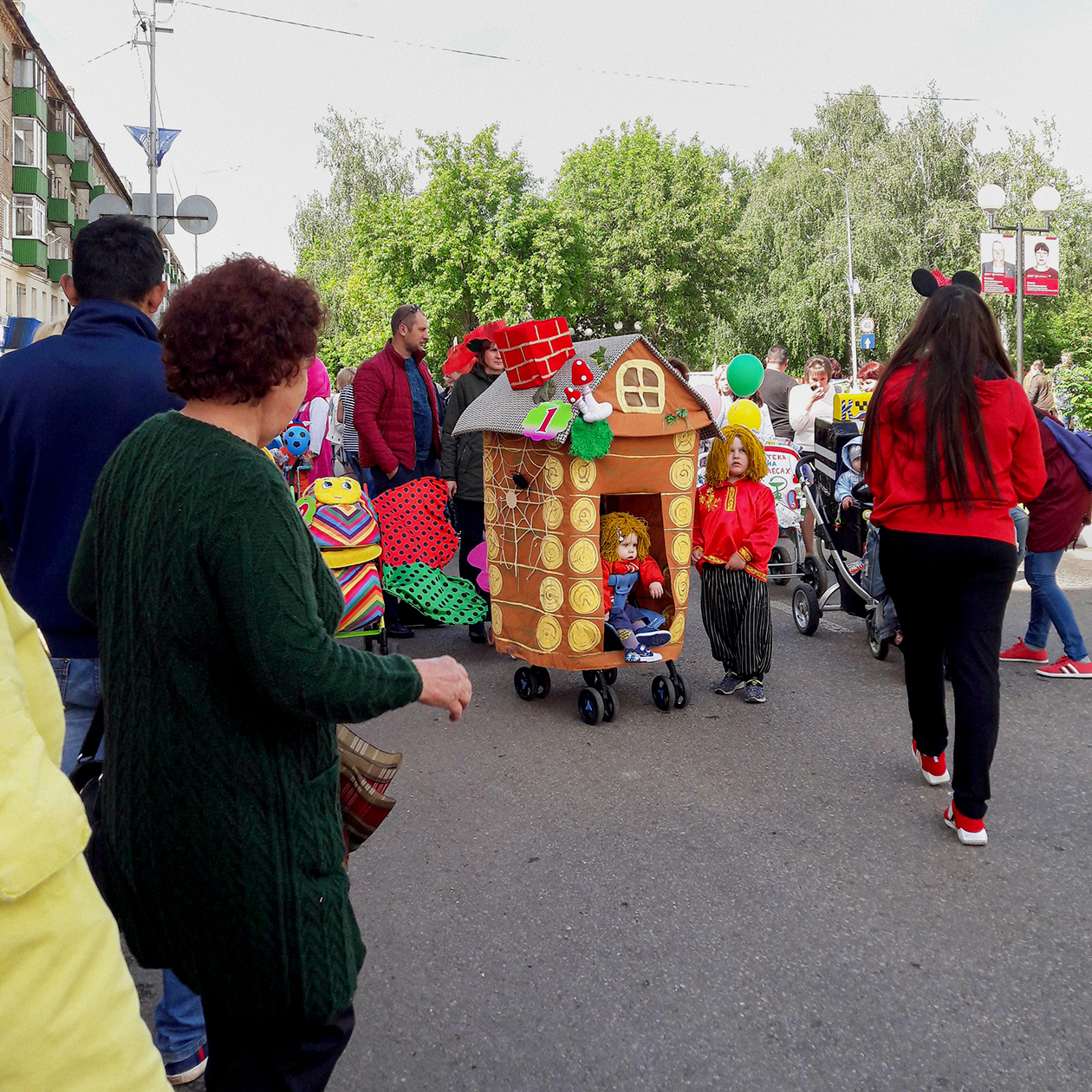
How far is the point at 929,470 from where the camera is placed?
3980mm

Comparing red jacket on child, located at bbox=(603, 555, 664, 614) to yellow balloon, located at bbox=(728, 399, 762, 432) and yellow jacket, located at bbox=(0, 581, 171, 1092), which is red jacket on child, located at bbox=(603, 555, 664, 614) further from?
yellow jacket, located at bbox=(0, 581, 171, 1092)

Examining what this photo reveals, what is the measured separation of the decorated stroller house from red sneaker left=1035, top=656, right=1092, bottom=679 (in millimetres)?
2146

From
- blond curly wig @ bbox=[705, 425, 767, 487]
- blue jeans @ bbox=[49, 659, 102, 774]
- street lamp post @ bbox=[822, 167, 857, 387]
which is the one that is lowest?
blue jeans @ bbox=[49, 659, 102, 774]

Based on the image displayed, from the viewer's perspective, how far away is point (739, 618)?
6082 millimetres

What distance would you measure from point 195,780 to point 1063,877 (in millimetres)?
3076

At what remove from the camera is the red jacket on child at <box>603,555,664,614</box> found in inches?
231

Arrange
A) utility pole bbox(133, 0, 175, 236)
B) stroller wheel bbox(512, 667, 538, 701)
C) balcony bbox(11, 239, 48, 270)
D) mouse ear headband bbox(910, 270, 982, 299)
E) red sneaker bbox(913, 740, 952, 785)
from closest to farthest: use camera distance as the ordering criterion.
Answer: mouse ear headband bbox(910, 270, 982, 299) → red sneaker bbox(913, 740, 952, 785) → stroller wheel bbox(512, 667, 538, 701) → utility pole bbox(133, 0, 175, 236) → balcony bbox(11, 239, 48, 270)

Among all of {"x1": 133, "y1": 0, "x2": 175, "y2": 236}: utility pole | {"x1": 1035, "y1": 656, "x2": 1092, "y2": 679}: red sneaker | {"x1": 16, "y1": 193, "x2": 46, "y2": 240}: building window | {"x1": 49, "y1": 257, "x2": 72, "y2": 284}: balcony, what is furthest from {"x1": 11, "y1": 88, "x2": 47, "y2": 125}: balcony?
{"x1": 1035, "y1": 656, "x2": 1092, "y2": 679}: red sneaker

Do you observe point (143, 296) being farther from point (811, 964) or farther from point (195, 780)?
point (811, 964)

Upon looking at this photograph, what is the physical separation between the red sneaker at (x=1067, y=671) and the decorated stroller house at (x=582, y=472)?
7.04ft

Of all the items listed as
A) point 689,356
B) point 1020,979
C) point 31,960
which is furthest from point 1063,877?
point 689,356

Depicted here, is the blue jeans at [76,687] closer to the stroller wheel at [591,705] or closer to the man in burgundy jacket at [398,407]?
the stroller wheel at [591,705]

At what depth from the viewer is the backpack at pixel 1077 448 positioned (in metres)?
6.39

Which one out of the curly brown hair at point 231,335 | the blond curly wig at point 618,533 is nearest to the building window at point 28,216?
the blond curly wig at point 618,533
